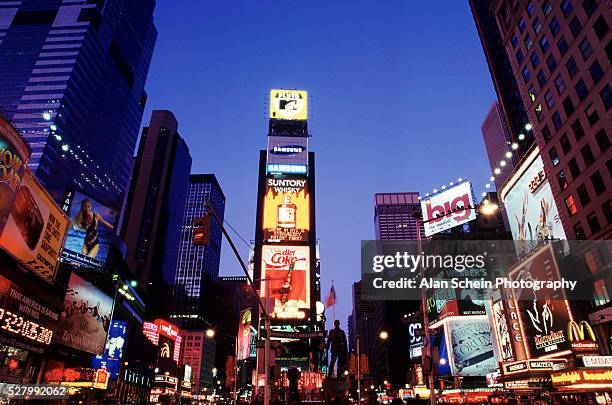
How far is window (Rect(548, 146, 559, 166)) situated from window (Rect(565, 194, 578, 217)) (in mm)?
4734

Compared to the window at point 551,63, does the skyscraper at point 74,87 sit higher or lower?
higher

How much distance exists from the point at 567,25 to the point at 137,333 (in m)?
95.5

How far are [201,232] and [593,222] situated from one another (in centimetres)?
4348

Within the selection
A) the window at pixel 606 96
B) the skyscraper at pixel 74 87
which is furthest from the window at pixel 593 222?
the skyscraper at pixel 74 87

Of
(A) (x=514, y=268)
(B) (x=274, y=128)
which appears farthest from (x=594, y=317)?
(B) (x=274, y=128)

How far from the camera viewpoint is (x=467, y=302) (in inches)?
2913

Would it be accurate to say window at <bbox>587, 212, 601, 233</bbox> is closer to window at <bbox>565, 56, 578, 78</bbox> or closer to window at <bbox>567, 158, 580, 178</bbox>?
window at <bbox>567, 158, 580, 178</bbox>

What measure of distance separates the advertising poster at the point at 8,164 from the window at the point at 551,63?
54.0 metres

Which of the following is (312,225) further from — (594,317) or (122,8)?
(122,8)

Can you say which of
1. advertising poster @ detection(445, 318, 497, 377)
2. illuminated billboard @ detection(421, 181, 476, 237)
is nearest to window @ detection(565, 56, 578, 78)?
illuminated billboard @ detection(421, 181, 476, 237)

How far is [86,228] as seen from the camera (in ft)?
199

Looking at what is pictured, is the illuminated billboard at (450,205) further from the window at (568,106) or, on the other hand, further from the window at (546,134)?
the window at (568,106)

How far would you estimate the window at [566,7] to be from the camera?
46.1 meters

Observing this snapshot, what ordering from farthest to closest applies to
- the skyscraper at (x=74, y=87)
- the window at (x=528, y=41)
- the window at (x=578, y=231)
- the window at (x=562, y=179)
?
1. the skyscraper at (x=74, y=87)
2. the window at (x=528, y=41)
3. the window at (x=562, y=179)
4. the window at (x=578, y=231)
